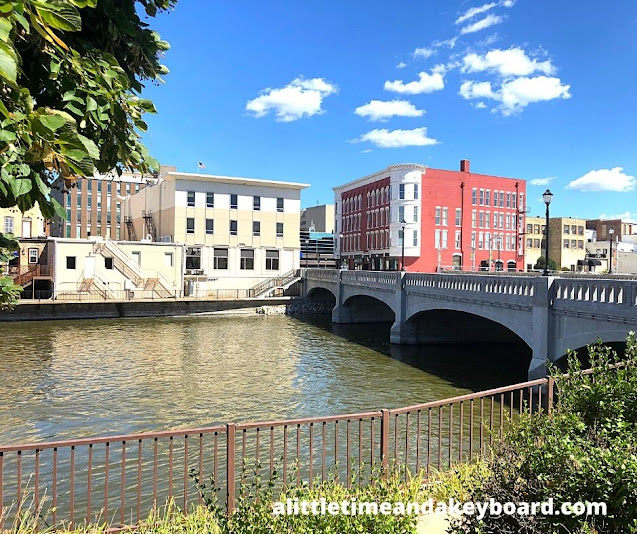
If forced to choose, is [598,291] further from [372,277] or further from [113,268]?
[113,268]

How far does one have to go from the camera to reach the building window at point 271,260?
54.5 meters

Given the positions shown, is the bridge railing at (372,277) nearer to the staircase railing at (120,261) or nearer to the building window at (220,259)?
the building window at (220,259)

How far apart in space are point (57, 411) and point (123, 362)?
781cm

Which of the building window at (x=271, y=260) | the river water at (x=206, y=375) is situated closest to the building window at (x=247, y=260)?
the building window at (x=271, y=260)

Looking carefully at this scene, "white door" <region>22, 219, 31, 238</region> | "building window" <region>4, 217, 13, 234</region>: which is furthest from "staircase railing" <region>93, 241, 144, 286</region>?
"white door" <region>22, 219, 31, 238</region>

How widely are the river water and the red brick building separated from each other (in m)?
26.8

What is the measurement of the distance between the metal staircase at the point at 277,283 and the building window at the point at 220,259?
385 cm

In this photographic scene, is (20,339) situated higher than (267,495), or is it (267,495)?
(267,495)

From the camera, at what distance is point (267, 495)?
4867 mm

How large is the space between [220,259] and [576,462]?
4939 centimetres

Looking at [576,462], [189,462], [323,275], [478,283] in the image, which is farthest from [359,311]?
[576,462]

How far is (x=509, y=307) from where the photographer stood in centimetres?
1972

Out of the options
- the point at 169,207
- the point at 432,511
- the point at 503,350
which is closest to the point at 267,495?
the point at 432,511

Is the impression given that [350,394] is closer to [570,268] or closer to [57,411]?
[57,411]
